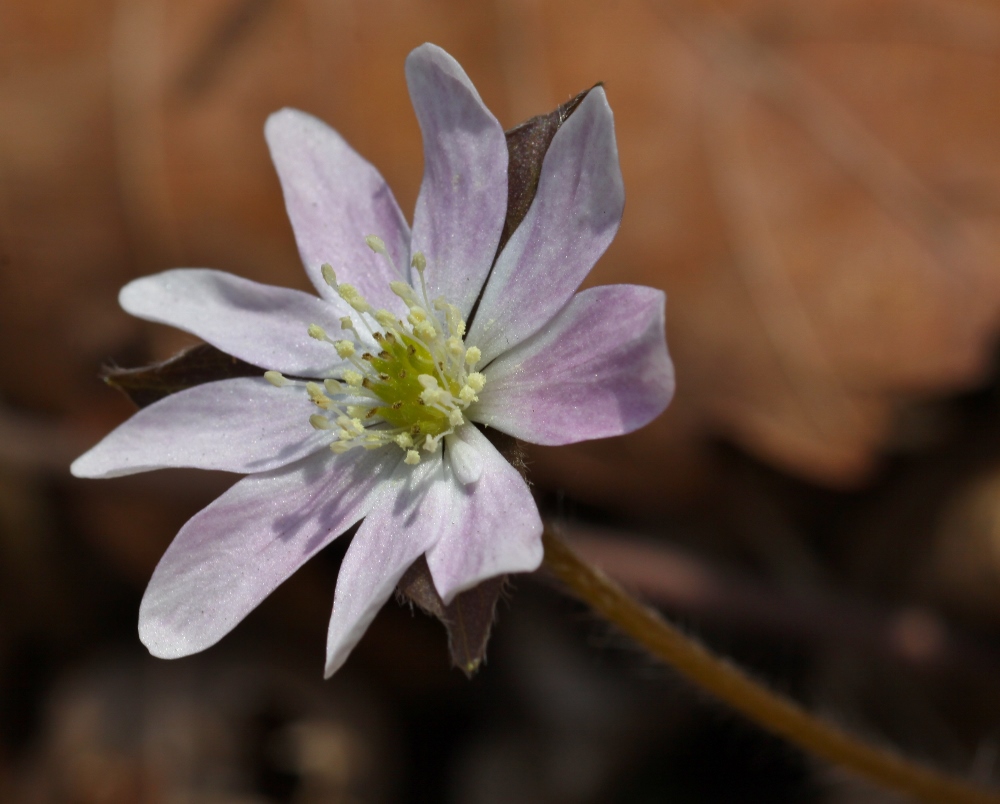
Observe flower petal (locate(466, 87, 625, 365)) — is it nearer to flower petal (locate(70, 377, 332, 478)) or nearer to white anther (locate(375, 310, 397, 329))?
white anther (locate(375, 310, 397, 329))

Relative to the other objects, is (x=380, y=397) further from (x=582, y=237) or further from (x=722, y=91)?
(x=722, y=91)

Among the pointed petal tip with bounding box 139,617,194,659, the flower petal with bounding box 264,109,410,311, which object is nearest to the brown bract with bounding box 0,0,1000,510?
the flower petal with bounding box 264,109,410,311

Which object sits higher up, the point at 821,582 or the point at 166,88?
the point at 166,88

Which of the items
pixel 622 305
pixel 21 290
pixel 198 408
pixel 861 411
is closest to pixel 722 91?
pixel 861 411

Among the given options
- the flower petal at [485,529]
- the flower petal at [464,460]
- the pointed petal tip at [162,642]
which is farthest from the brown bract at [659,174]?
the pointed petal tip at [162,642]

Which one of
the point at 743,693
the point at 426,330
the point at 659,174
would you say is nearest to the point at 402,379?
the point at 426,330

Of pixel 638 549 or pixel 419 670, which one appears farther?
pixel 419 670

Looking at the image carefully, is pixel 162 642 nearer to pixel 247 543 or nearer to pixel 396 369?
pixel 247 543
